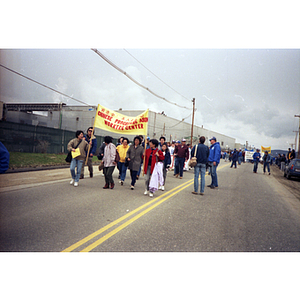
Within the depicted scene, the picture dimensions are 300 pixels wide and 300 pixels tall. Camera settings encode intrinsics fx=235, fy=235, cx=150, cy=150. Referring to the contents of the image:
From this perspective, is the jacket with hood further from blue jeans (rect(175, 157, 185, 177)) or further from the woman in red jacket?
blue jeans (rect(175, 157, 185, 177))

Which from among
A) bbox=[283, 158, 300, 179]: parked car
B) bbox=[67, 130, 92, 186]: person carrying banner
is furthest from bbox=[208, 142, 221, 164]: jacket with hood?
bbox=[283, 158, 300, 179]: parked car

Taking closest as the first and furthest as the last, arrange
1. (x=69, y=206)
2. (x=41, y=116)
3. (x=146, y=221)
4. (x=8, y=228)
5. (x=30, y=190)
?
(x=8, y=228), (x=146, y=221), (x=69, y=206), (x=30, y=190), (x=41, y=116)

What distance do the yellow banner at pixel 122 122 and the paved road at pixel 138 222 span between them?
202 centimetres

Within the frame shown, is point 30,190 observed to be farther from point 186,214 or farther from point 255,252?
point 255,252

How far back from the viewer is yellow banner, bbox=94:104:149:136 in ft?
24.7

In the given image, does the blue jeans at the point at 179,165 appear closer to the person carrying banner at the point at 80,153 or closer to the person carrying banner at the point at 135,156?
the person carrying banner at the point at 135,156

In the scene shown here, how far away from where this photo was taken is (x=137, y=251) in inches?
130

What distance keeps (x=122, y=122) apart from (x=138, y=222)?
3.89 metres

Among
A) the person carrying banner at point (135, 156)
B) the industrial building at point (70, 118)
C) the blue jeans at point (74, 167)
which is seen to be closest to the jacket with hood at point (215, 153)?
the person carrying banner at point (135, 156)

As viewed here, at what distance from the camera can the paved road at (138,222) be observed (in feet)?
11.5

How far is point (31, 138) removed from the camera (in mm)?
17141

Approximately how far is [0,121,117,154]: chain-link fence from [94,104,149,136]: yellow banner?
885cm

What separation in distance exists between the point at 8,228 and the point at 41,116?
99.5 ft

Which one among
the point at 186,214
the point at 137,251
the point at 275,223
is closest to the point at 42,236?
the point at 137,251
